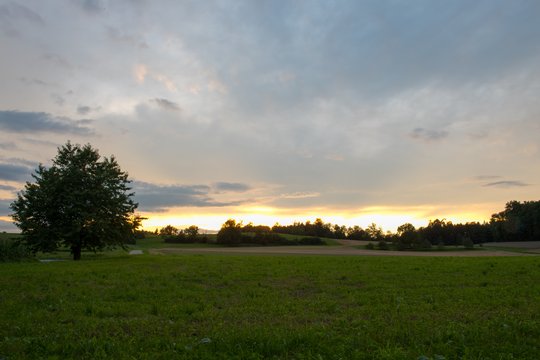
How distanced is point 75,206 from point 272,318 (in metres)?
32.1

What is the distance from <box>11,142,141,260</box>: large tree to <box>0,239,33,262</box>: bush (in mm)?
1025

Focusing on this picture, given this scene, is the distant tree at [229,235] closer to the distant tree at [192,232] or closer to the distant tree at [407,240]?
the distant tree at [192,232]

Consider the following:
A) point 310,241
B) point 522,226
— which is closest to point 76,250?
point 310,241

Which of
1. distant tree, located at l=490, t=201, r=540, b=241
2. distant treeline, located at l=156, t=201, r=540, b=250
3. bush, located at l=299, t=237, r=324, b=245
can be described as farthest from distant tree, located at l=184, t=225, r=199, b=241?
distant tree, located at l=490, t=201, r=540, b=241

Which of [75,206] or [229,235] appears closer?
[75,206]

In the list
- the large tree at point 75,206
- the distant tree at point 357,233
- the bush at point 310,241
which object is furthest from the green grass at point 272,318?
the distant tree at point 357,233

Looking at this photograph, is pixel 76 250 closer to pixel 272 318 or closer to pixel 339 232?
pixel 272 318

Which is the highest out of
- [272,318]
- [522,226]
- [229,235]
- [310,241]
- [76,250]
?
[522,226]

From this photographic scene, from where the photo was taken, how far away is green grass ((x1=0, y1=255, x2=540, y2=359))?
26.6ft

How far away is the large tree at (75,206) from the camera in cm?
3716

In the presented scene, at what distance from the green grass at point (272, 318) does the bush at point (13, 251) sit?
20222mm

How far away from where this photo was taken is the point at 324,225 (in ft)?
564

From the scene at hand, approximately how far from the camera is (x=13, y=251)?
37719 millimetres

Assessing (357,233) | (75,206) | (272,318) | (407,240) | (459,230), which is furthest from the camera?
(357,233)
